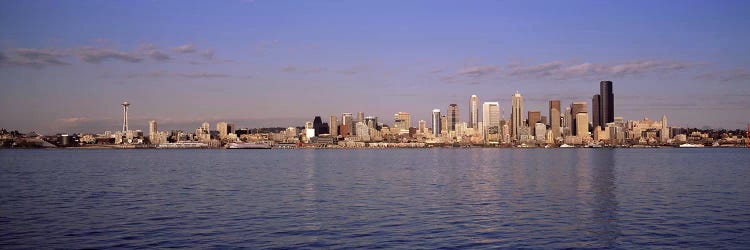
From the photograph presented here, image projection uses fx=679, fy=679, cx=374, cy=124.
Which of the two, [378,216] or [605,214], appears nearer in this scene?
[378,216]

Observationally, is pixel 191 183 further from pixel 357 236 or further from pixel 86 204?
pixel 357 236

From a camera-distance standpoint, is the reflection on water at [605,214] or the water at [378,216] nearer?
the water at [378,216]

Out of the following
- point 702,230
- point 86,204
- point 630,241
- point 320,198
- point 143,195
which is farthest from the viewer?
point 143,195

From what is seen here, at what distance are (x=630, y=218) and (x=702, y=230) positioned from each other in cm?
451

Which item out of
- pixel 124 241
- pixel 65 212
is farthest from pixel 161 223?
pixel 65 212

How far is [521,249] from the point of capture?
26.2 metres

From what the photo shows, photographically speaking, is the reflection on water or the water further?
the reflection on water

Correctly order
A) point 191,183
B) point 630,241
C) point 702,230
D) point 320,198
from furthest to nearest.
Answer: point 191,183
point 320,198
point 702,230
point 630,241

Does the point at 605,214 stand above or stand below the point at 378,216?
below

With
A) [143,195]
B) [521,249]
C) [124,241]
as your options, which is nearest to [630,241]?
[521,249]

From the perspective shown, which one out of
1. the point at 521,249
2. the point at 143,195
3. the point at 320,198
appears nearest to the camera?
the point at 521,249

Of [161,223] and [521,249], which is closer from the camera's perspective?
[521,249]

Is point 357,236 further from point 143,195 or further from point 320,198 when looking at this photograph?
point 143,195

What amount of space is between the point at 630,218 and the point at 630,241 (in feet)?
25.9
